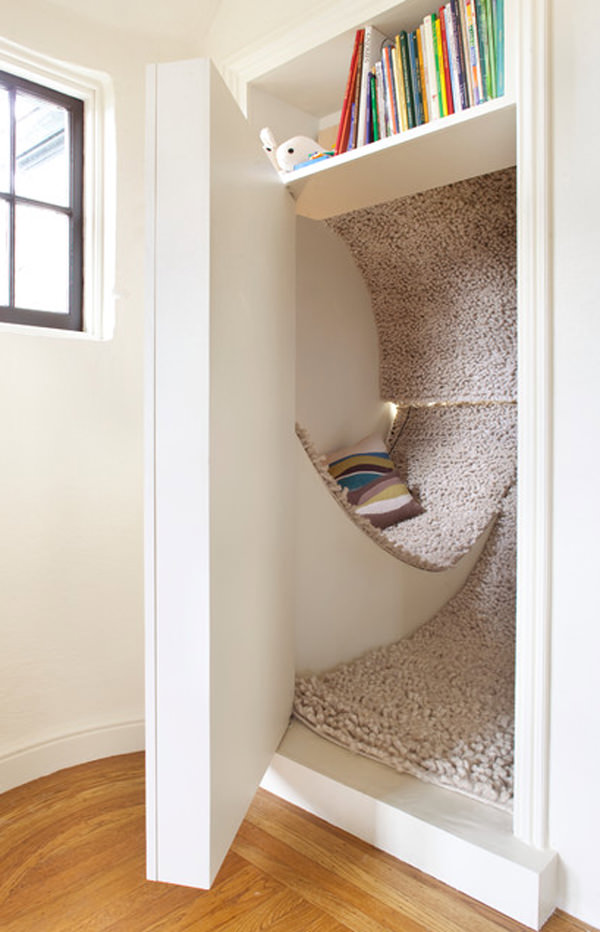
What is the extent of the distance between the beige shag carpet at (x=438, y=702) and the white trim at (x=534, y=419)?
193 millimetres

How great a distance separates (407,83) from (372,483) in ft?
4.44

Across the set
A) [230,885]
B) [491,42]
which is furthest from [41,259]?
[230,885]

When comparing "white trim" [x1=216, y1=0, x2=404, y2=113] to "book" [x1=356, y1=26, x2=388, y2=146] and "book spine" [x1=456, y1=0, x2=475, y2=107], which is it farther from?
"book spine" [x1=456, y1=0, x2=475, y2=107]

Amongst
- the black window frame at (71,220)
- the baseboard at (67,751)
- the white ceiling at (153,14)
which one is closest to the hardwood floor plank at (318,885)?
the baseboard at (67,751)

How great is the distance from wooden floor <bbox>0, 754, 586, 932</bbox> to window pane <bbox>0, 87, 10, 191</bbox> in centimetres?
153

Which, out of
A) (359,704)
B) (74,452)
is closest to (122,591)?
(74,452)

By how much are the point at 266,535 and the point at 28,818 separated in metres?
0.84

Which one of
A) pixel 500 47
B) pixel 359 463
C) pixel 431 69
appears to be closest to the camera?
pixel 500 47

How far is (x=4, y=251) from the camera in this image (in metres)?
1.63

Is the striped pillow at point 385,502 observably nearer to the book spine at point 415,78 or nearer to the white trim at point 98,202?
the white trim at point 98,202

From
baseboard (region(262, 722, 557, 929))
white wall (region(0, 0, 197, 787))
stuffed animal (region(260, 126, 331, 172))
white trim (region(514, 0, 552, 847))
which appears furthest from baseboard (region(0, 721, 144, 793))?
stuffed animal (region(260, 126, 331, 172))

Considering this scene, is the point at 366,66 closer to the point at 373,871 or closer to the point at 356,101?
the point at 356,101

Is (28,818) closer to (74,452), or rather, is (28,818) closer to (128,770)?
(128,770)

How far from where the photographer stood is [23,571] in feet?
5.20
